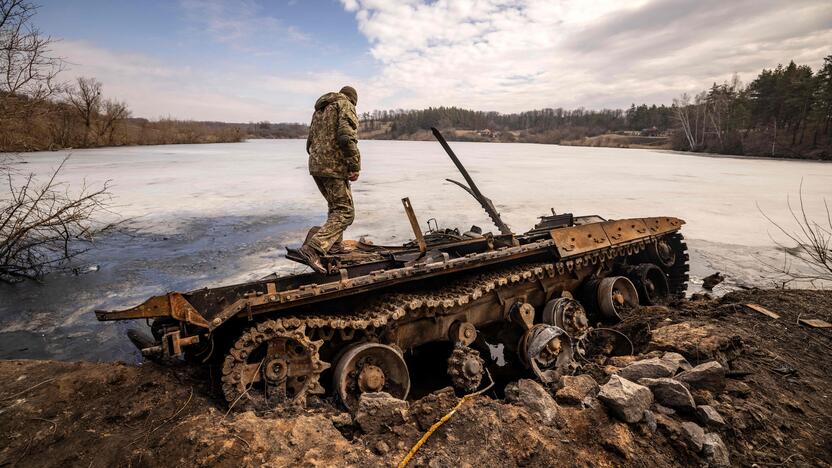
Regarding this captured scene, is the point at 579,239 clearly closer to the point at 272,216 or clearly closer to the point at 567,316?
the point at 567,316

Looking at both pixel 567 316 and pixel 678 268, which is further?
pixel 678 268

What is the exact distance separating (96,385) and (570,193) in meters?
15.5

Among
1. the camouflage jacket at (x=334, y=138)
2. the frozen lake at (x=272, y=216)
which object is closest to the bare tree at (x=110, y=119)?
the frozen lake at (x=272, y=216)

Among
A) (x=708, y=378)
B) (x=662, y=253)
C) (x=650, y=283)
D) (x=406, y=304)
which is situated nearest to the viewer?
(x=708, y=378)

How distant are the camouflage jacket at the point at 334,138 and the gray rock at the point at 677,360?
3.69m

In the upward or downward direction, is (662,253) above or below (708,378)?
above

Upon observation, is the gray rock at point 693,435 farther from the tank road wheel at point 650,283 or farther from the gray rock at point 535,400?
the tank road wheel at point 650,283

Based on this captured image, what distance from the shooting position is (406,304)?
13.7ft

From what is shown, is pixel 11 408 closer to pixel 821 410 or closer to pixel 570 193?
pixel 821 410

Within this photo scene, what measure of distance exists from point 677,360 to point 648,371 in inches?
20.8

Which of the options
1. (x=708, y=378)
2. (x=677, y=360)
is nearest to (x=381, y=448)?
(x=708, y=378)

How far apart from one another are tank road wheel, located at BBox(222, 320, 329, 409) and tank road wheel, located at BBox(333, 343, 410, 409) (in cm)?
19

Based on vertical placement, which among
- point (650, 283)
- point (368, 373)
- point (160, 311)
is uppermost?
point (160, 311)

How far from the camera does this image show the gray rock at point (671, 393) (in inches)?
127
